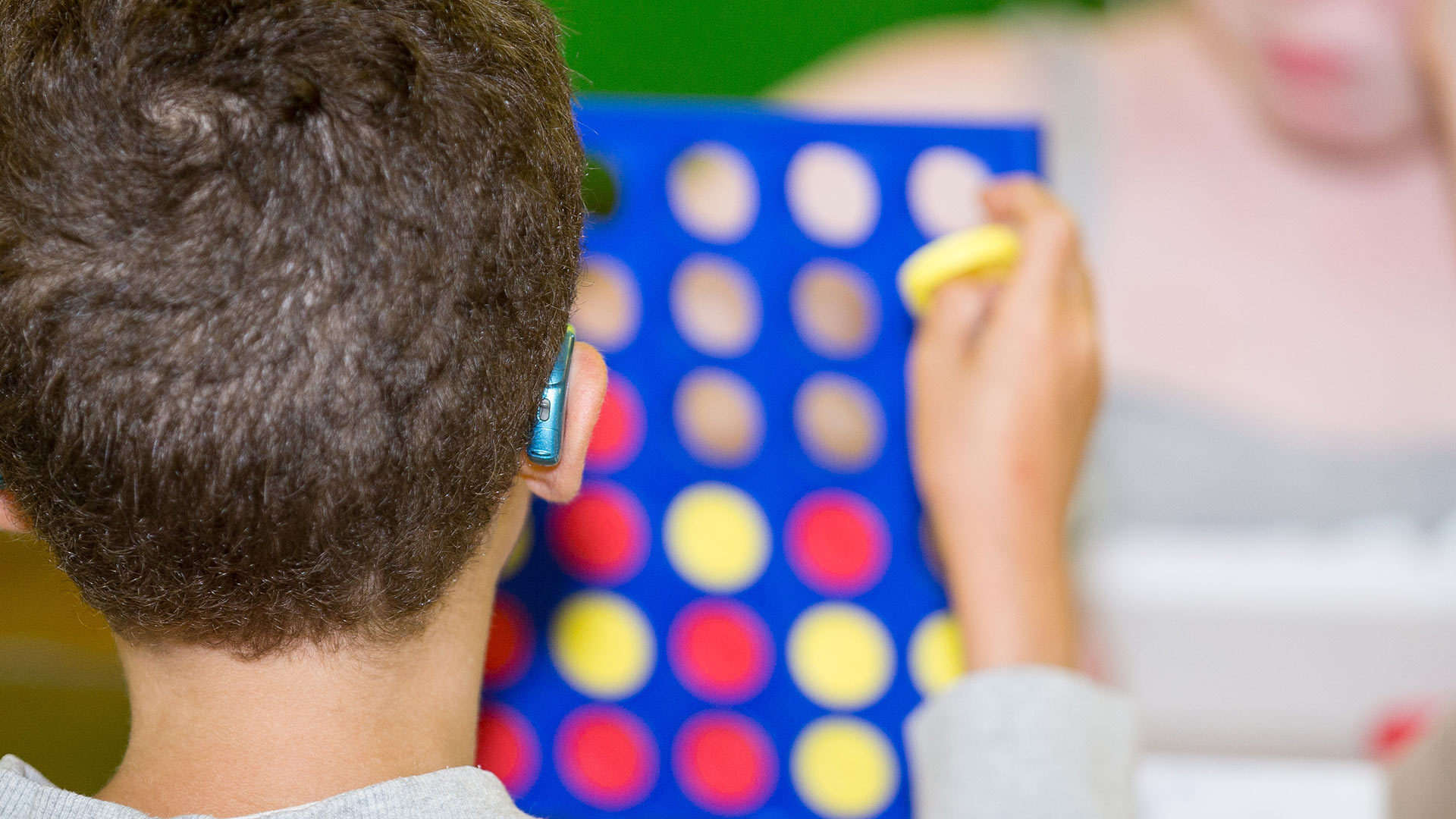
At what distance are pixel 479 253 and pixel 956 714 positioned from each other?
0.26m

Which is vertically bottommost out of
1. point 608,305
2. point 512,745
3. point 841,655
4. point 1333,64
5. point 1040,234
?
point 512,745

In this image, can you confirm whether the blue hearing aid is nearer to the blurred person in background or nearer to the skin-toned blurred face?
the blurred person in background

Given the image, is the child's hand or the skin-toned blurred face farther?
the skin-toned blurred face

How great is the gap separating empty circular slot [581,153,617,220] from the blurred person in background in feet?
0.58

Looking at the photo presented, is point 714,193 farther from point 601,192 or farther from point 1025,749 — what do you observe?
point 1025,749

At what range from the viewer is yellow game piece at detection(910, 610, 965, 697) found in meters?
0.58

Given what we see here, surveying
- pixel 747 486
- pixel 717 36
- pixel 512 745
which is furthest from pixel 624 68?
pixel 512 745

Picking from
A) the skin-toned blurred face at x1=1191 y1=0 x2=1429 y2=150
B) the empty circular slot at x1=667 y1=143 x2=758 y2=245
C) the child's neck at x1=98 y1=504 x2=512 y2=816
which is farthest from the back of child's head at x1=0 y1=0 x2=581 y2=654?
the skin-toned blurred face at x1=1191 y1=0 x2=1429 y2=150

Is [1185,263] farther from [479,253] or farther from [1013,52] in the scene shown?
[479,253]

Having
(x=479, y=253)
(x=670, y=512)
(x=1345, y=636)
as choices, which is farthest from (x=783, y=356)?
(x=1345, y=636)

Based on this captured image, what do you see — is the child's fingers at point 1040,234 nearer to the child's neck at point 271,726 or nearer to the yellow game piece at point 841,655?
the yellow game piece at point 841,655

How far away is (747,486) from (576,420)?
0.19 meters

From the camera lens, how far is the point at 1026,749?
1.49 ft

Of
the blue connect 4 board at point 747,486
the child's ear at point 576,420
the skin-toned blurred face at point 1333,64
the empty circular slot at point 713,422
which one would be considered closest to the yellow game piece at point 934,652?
the blue connect 4 board at point 747,486
